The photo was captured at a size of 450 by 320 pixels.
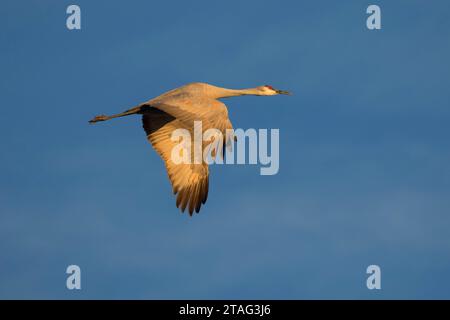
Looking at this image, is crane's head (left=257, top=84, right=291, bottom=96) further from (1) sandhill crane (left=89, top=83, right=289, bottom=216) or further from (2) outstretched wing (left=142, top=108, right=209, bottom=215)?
(2) outstretched wing (left=142, top=108, right=209, bottom=215)

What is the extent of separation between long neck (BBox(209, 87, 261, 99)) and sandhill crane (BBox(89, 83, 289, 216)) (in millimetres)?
25

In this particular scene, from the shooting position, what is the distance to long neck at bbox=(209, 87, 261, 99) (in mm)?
33178

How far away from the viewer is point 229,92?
33.9m

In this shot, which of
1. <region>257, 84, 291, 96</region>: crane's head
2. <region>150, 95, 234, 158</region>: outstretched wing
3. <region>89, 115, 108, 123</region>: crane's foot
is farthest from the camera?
<region>257, 84, 291, 96</region>: crane's head

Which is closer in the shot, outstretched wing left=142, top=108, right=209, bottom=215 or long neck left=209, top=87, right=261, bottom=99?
outstretched wing left=142, top=108, right=209, bottom=215

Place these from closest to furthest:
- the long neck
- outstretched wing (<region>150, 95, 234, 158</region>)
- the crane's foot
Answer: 1. outstretched wing (<region>150, 95, 234, 158</region>)
2. the long neck
3. the crane's foot

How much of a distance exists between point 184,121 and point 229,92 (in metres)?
3.34

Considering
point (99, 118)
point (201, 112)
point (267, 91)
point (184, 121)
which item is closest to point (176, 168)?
point (184, 121)

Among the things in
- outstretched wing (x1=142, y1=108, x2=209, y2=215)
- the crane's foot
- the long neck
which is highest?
the long neck

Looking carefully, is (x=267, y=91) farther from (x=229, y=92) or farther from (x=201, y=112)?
(x=201, y=112)

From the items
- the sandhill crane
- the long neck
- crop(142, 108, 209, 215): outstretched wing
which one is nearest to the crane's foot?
the sandhill crane

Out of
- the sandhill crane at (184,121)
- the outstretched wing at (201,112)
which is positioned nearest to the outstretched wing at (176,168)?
the sandhill crane at (184,121)

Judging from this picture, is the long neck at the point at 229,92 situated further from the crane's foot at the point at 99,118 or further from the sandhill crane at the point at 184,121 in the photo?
the crane's foot at the point at 99,118

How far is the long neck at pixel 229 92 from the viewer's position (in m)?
33.2
